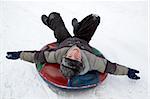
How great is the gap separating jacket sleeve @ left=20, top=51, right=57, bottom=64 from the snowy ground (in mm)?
192

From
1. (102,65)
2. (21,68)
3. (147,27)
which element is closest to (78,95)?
(102,65)

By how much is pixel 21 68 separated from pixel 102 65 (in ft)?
2.45

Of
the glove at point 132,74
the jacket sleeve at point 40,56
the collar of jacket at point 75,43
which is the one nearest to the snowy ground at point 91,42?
the glove at point 132,74

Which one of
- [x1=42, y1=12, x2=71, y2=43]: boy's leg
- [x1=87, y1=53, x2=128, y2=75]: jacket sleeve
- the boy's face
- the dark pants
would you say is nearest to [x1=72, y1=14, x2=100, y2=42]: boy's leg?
the dark pants

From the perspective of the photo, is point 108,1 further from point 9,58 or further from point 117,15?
point 9,58

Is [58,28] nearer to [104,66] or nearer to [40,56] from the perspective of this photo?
[40,56]

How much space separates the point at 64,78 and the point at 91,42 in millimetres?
912

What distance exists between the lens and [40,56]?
9.31ft

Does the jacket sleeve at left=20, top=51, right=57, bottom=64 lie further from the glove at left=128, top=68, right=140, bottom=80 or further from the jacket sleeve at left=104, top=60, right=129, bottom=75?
the glove at left=128, top=68, right=140, bottom=80

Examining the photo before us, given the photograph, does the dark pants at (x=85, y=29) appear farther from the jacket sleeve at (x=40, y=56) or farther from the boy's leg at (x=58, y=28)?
the jacket sleeve at (x=40, y=56)

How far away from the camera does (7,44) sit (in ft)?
11.2

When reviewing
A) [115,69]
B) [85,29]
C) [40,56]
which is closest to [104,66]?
[115,69]

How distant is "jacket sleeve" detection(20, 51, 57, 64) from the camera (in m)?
2.83

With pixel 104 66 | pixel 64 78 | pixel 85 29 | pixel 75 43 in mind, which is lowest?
pixel 64 78
